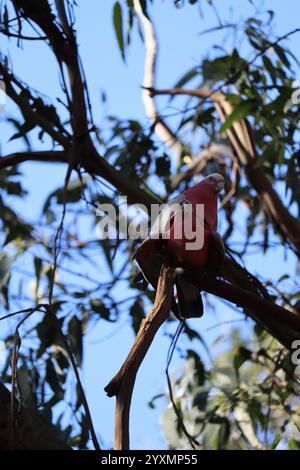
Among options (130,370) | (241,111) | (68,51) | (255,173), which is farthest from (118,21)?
(130,370)

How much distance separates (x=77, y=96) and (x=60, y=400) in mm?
1055

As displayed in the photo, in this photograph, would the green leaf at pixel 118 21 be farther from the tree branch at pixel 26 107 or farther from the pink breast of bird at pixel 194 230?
the pink breast of bird at pixel 194 230

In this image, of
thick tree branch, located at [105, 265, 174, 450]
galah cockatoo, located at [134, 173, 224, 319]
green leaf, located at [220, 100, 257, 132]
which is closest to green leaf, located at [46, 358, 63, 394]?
galah cockatoo, located at [134, 173, 224, 319]

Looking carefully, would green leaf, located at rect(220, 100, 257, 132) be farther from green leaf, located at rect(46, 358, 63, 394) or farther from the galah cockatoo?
green leaf, located at rect(46, 358, 63, 394)

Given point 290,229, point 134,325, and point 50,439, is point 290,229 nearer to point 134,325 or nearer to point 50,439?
point 134,325

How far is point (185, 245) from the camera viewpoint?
7.64 feet

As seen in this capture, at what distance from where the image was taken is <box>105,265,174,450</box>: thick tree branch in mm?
1651

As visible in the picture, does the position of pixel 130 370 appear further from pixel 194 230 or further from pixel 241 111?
pixel 241 111

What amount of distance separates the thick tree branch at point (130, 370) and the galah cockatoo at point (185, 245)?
223mm

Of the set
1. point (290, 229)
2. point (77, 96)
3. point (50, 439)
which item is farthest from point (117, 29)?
point (50, 439)

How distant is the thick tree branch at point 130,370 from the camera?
5.42 ft

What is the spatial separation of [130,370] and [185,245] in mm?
645

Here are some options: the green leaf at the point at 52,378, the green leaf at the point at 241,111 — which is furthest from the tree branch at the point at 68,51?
the green leaf at the point at 52,378

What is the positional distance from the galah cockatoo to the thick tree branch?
223 millimetres
